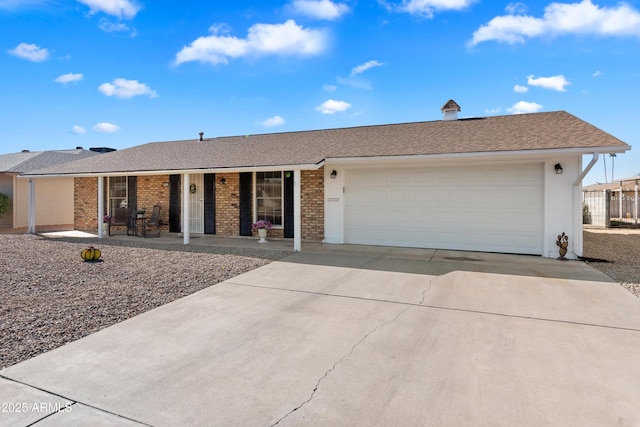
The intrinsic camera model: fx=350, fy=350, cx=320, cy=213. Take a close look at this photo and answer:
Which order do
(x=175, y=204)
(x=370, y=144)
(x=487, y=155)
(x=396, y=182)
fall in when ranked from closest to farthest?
→ 1. (x=487, y=155)
2. (x=396, y=182)
3. (x=370, y=144)
4. (x=175, y=204)

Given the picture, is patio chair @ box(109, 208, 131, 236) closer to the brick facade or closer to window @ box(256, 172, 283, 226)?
the brick facade

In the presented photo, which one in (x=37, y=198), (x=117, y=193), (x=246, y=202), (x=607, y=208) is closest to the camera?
(x=246, y=202)

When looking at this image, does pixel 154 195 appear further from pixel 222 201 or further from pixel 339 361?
pixel 339 361

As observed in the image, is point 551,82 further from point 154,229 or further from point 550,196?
point 154,229

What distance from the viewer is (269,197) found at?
1141 centimetres

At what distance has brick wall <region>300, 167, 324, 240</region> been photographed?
10758 millimetres

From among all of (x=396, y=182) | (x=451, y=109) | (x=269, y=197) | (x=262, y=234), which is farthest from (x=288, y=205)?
(x=451, y=109)

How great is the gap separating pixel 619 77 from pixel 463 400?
13.0 metres

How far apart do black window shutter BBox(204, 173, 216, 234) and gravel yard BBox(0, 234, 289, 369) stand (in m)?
2.92

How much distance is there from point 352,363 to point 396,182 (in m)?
7.30

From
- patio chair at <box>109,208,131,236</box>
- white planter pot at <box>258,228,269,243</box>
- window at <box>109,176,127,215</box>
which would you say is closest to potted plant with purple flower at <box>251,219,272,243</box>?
white planter pot at <box>258,228,269,243</box>

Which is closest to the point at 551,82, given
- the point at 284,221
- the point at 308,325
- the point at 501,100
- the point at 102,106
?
the point at 501,100

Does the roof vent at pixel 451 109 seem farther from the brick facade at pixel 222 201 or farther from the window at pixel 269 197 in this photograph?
the window at pixel 269 197

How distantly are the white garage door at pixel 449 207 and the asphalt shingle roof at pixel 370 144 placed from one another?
0.78m
